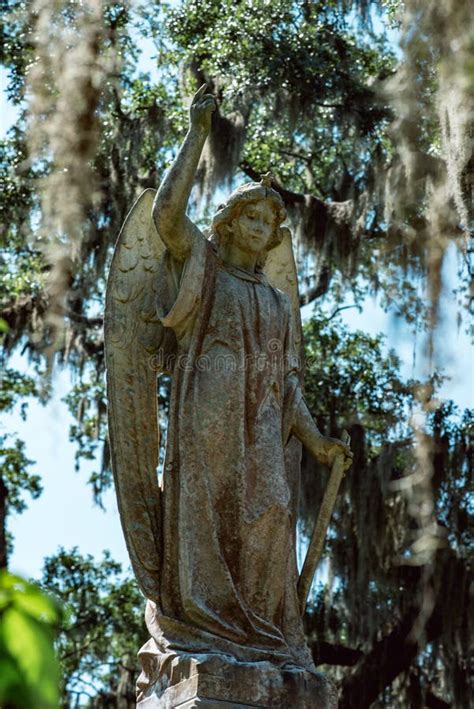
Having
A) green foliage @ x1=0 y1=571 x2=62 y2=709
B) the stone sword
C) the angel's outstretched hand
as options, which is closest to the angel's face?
the angel's outstretched hand

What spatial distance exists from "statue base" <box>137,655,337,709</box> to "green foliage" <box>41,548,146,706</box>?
413 inches

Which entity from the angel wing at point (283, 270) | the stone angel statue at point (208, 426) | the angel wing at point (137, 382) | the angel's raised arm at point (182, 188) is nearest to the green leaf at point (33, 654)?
the stone angel statue at point (208, 426)

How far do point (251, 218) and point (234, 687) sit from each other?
203cm

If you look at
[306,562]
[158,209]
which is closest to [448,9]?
[158,209]

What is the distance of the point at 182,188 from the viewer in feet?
18.0

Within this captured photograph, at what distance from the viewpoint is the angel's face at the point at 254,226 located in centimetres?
575

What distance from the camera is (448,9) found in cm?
351

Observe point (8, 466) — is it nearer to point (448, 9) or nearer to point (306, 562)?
point (306, 562)

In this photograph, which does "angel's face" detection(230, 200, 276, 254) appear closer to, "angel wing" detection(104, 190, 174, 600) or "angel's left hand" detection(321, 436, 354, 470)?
"angel wing" detection(104, 190, 174, 600)

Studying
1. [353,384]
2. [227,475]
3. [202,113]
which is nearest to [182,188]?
[202,113]

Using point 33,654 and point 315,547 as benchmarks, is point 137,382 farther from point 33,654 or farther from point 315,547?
point 33,654

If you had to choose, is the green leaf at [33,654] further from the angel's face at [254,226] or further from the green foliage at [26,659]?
the angel's face at [254,226]

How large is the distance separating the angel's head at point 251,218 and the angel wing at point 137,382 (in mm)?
291

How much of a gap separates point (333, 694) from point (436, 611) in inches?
349
